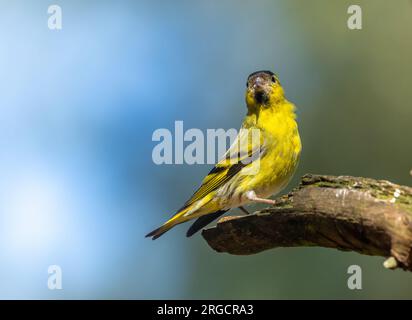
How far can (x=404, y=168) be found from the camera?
8.20m

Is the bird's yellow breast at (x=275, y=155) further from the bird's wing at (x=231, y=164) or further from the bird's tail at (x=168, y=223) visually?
the bird's tail at (x=168, y=223)

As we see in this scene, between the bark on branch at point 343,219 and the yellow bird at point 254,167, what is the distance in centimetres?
129

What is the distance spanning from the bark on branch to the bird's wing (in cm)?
135

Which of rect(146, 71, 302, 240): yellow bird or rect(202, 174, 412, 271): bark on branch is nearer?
rect(202, 174, 412, 271): bark on branch

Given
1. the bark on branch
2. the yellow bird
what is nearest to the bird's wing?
the yellow bird

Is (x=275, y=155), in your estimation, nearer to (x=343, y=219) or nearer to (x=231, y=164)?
(x=231, y=164)

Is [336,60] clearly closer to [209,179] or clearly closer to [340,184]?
[209,179]

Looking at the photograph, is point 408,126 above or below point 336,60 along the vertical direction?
below

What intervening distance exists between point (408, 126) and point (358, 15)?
1.63m

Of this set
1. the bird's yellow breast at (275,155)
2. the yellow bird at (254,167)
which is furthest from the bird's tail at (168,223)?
the bird's yellow breast at (275,155)

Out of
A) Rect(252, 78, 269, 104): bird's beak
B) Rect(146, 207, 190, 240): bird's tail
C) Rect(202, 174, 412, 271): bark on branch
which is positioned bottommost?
Rect(146, 207, 190, 240): bird's tail

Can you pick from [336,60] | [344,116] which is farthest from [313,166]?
[336,60]

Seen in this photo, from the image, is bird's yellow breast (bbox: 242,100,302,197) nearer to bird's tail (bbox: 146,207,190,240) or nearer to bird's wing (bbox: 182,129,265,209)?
bird's wing (bbox: 182,129,265,209)

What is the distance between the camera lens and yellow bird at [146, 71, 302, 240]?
6391mm
